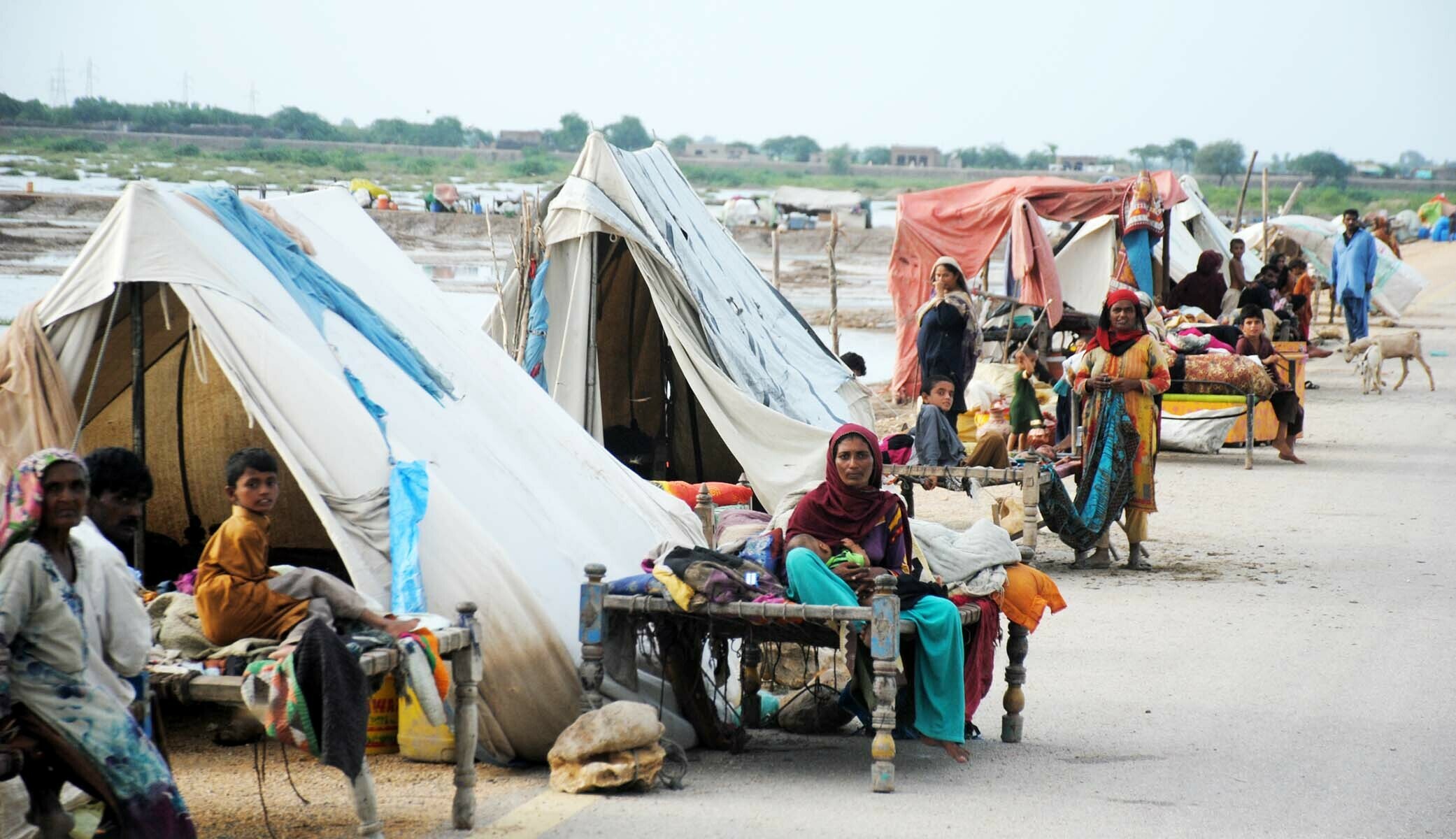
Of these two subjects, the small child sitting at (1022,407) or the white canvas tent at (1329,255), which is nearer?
the small child sitting at (1022,407)

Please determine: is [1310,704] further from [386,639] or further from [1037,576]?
[386,639]

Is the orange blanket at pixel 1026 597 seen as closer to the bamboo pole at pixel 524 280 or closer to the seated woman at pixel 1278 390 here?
the bamboo pole at pixel 524 280

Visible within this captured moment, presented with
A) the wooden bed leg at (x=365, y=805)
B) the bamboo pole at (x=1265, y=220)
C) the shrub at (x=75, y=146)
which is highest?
the shrub at (x=75, y=146)

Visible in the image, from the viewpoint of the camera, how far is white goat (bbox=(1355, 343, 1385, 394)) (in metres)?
17.2

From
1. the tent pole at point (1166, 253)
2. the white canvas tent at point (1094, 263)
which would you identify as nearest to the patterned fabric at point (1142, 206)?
the tent pole at point (1166, 253)

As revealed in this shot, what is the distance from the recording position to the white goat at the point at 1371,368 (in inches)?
677

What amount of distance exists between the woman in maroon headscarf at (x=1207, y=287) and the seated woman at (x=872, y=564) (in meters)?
12.0

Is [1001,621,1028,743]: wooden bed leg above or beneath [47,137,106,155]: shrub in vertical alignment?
beneath

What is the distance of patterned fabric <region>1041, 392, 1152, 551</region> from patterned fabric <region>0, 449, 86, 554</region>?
587 centimetres

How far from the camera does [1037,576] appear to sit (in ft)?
17.7

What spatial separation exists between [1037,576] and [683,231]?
5076 millimetres

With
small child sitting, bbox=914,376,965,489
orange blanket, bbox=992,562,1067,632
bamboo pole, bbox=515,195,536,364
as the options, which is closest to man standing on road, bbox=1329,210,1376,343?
small child sitting, bbox=914,376,965,489

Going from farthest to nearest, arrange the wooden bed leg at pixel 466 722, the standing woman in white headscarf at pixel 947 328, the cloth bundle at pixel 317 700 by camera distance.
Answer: the standing woman in white headscarf at pixel 947 328, the wooden bed leg at pixel 466 722, the cloth bundle at pixel 317 700

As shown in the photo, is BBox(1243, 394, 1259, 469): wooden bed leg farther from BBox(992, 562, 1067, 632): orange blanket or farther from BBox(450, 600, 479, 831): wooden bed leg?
BBox(450, 600, 479, 831): wooden bed leg
